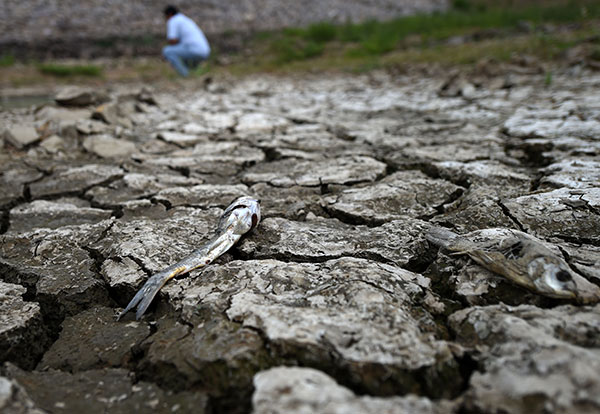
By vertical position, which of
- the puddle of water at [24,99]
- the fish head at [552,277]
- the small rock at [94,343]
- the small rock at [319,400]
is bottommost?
the puddle of water at [24,99]

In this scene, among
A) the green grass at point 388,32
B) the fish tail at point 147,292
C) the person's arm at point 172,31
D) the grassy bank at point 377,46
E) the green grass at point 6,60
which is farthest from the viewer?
the green grass at point 6,60

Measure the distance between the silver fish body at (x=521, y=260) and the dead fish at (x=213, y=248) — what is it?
0.63 meters

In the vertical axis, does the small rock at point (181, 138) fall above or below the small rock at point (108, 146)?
below

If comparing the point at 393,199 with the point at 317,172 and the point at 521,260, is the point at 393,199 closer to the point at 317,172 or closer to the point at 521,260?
the point at 317,172

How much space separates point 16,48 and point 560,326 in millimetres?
12433

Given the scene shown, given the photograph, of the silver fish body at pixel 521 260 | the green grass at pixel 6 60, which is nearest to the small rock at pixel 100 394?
the silver fish body at pixel 521 260

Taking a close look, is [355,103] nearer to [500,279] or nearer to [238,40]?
[500,279]

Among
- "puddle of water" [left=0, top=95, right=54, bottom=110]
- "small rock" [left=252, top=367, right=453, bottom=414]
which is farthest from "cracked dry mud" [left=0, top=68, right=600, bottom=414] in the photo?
"puddle of water" [left=0, top=95, right=54, bottom=110]

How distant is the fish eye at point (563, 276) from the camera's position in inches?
36.6

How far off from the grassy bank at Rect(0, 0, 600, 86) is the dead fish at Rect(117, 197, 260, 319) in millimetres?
4787

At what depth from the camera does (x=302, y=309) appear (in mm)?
946

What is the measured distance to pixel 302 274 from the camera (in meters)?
1.12

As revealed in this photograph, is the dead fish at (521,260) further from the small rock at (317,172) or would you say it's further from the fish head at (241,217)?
the small rock at (317,172)

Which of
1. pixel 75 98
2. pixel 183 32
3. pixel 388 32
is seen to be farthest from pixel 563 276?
pixel 388 32
